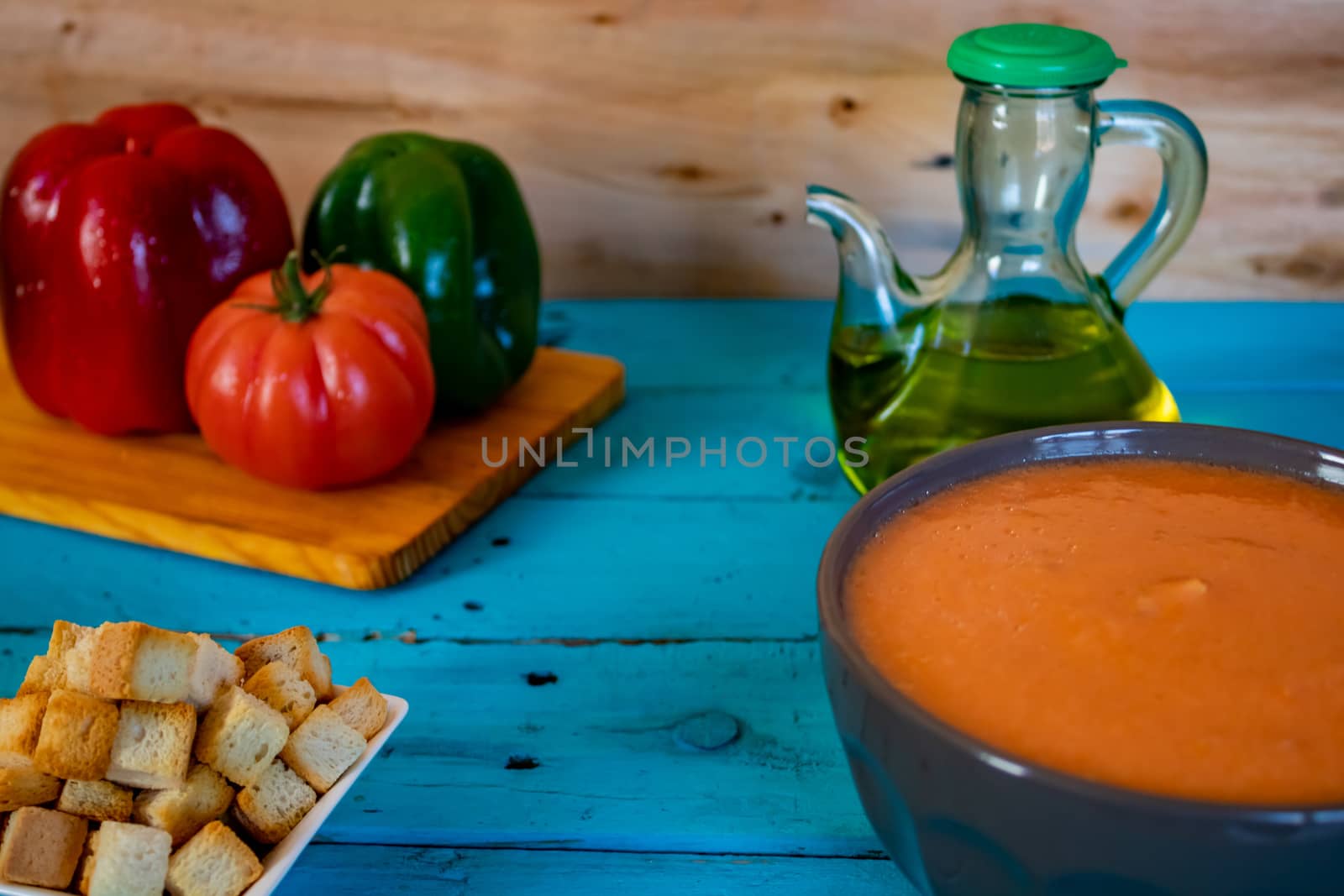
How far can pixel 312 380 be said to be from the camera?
35.7 inches

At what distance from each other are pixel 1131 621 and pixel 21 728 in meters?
0.47

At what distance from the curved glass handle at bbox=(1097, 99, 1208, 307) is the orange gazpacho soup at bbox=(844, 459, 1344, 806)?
323mm

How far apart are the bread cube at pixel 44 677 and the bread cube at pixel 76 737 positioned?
45 millimetres

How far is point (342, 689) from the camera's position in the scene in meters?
0.68

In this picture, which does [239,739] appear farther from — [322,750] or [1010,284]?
[1010,284]

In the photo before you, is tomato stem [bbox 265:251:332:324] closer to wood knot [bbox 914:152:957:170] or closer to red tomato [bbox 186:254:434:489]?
red tomato [bbox 186:254:434:489]

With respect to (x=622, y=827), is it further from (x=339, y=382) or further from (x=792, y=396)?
(x=792, y=396)

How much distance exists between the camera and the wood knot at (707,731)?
2.35 ft

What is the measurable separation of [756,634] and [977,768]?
1.24 feet

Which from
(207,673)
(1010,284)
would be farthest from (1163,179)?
(207,673)

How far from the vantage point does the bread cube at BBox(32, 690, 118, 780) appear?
0.57 metres

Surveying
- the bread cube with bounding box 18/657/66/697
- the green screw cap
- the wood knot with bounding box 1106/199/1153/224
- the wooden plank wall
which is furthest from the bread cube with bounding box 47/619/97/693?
the wood knot with bounding box 1106/199/1153/224

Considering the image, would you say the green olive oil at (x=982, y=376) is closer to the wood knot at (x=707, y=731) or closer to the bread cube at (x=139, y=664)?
the wood knot at (x=707, y=731)

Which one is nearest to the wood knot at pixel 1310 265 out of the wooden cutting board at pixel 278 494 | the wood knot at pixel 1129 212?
the wood knot at pixel 1129 212
